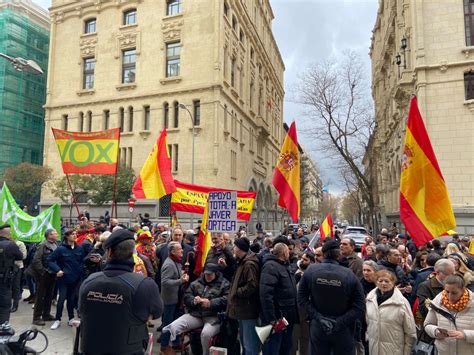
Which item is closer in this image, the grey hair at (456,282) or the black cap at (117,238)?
the black cap at (117,238)

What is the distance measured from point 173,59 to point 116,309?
103ft

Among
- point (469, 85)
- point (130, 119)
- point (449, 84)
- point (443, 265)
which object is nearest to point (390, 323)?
point (443, 265)

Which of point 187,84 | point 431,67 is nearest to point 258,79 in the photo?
point 187,84

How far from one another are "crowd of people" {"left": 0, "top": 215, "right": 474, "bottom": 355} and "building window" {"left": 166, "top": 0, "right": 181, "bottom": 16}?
29.9 meters

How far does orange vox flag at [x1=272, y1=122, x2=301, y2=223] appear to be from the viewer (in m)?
8.10

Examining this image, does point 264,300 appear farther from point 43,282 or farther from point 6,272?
point 43,282

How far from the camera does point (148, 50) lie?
106ft

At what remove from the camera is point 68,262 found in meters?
7.08

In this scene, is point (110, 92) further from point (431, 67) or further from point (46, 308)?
point (46, 308)

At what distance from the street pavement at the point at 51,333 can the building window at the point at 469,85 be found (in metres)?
20.1

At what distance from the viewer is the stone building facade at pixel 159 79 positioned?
29906mm

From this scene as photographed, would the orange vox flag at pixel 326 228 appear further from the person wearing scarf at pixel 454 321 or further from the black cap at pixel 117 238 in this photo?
the black cap at pixel 117 238

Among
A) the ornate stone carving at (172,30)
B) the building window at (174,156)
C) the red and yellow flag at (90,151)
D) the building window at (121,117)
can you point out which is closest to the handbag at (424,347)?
the red and yellow flag at (90,151)

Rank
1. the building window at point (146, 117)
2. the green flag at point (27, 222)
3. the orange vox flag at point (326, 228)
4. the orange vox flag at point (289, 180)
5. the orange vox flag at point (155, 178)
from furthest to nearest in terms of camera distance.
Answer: the building window at point (146, 117) < the orange vox flag at point (155, 178) < the orange vox flag at point (326, 228) < the green flag at point (27, 222) < the orange vox flag at point (289, 180)
